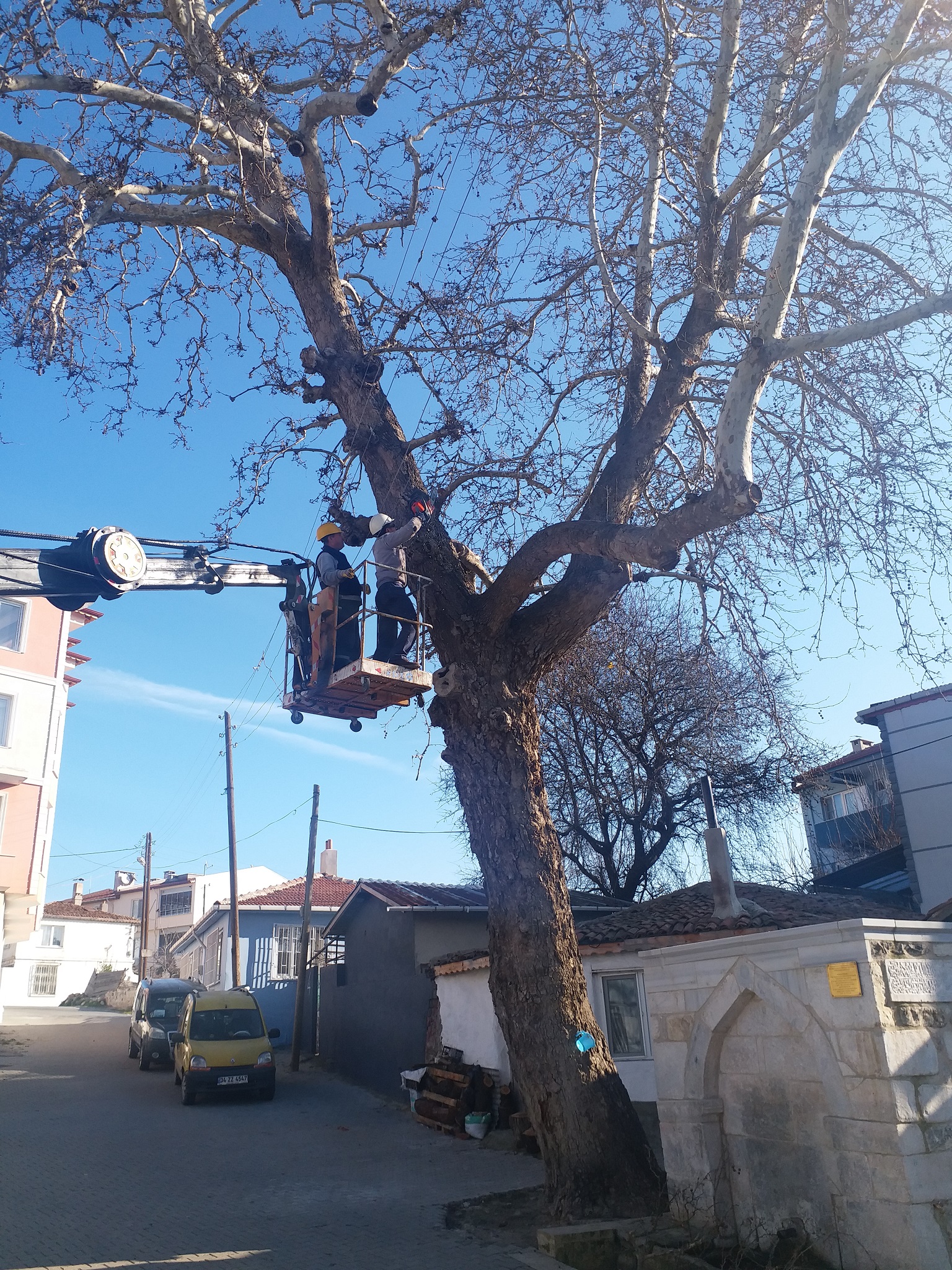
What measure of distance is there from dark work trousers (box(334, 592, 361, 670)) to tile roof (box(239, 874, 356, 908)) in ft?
68.1

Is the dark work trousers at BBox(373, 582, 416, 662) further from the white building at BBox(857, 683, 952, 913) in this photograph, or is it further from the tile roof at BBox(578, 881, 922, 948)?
the white building at BBox(857, 683, 952, 913)

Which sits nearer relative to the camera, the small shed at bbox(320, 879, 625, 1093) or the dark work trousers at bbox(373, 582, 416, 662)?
the dark work trousers at bbox(373, 582, 416, 662)

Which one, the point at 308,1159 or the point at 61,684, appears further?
the point at 61,684

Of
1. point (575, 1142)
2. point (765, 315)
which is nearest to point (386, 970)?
point (575, 1142)

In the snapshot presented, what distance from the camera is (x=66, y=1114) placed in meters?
15.9

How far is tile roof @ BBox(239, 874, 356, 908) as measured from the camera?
1168 inches

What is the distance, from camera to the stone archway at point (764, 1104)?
5.64m

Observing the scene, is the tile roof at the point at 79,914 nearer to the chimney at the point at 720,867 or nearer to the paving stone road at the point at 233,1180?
the paving stone road at the point at 233,1180

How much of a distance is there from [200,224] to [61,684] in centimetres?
2264

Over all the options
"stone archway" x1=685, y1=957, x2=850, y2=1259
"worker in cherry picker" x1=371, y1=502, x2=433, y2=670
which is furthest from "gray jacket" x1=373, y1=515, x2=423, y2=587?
"stone archway" x1=685, y1=957, x2=850, y2=1259

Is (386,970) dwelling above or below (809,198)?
below

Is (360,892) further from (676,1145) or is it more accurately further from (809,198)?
(809,198)

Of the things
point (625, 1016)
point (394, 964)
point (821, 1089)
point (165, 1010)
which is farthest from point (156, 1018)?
point (821, 1089)

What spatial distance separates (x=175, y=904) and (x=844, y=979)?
5815 centimetres
